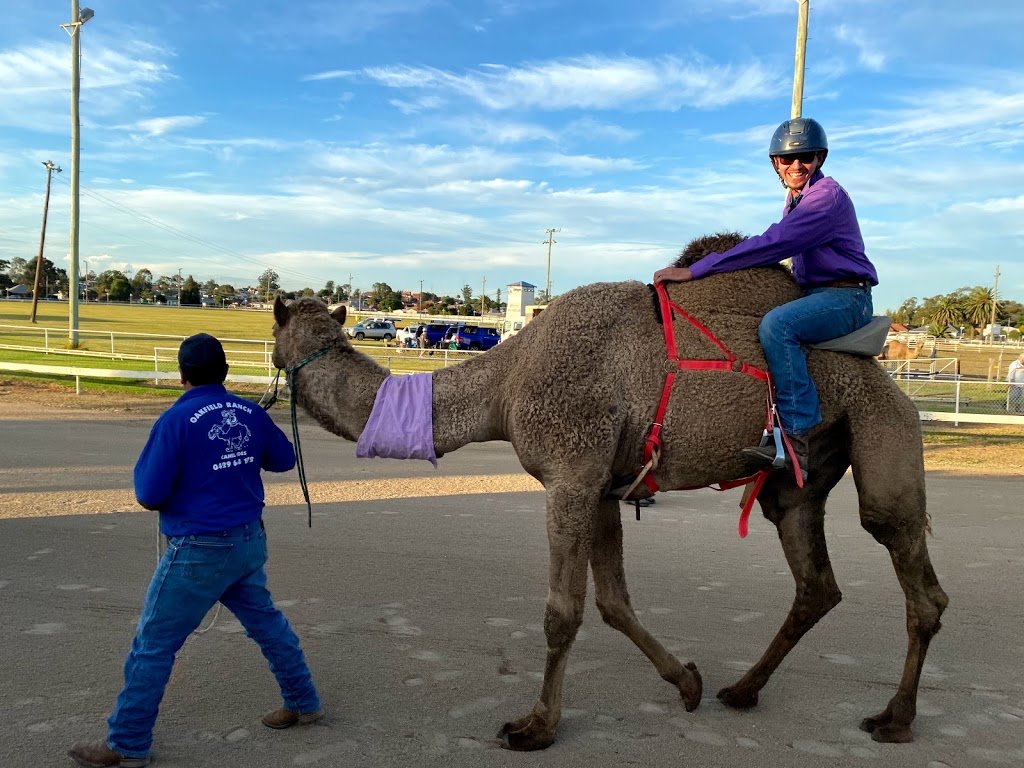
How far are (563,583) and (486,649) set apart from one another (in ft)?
3.77

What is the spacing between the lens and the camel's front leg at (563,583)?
143 inches

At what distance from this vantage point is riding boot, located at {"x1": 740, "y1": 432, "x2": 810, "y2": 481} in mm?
3635

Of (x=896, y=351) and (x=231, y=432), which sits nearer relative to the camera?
(x=231, y=432)

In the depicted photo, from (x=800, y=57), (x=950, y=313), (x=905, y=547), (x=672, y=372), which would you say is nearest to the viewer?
(x=672, y=372)

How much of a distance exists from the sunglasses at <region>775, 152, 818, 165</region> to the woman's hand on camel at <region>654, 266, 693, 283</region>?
2.41 feet

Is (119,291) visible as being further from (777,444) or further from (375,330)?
(777,444)

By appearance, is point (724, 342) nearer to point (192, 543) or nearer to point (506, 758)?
point (506, 758)

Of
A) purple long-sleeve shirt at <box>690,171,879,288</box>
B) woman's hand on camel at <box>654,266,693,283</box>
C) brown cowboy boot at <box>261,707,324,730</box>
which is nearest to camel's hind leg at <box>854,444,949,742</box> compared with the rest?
purple long-sleeve shirt at <box>690,171,879,288</box>

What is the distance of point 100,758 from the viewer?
3.26 meters

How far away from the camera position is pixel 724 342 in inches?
149

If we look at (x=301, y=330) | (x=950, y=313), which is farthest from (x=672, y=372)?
(x=950, y=313)

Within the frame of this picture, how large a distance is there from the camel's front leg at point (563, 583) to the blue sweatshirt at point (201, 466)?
1.39m

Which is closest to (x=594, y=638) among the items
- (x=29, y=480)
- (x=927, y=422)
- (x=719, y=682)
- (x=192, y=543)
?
(x=719, y=682)

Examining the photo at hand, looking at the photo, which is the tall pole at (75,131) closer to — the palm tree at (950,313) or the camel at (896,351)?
the camel at (896,351)
